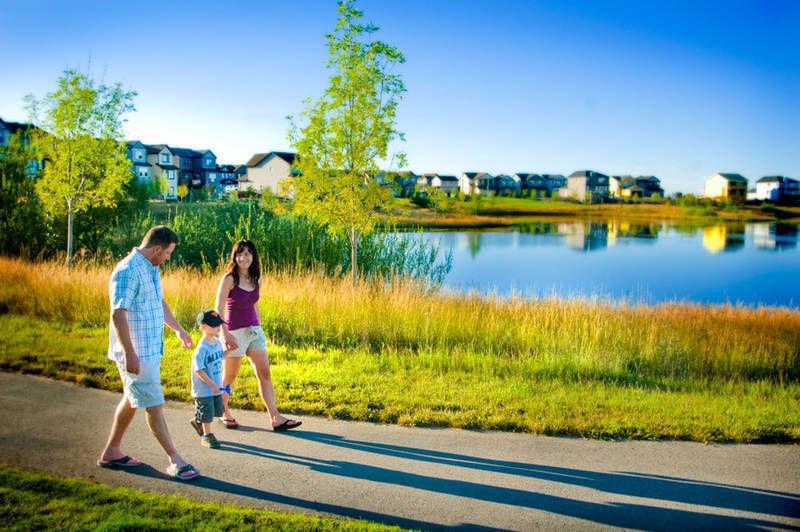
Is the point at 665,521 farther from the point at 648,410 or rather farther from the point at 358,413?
the point at 358,413

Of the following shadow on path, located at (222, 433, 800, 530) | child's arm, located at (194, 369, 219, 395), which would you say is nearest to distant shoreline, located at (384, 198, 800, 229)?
child's arm, located at (194, 369, 219, 395)

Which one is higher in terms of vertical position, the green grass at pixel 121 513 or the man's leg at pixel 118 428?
the man's leg at pixel 118 428

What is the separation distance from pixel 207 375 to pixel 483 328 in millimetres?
6431

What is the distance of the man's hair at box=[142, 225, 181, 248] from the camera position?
5.03 meters

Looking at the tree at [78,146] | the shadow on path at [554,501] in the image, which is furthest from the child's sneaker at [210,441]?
the tree at [78,146]

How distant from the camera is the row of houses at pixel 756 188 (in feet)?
446

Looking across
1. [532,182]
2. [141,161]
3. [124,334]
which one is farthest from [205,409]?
[532,182]

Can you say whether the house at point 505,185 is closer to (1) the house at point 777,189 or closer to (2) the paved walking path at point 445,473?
(1) the house at point 777,189

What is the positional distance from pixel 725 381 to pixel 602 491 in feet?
17.1

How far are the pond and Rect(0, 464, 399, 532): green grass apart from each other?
14.7 metres

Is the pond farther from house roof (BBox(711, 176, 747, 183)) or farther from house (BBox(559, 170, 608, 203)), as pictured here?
house (BBox(559, 170, 608, 203))

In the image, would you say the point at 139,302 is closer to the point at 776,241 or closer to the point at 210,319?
the point at 210,319

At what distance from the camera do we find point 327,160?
12633 mm

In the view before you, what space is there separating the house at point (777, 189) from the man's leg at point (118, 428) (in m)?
164
